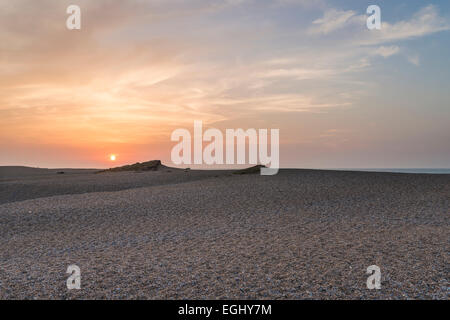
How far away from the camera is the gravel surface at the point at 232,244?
597 cm

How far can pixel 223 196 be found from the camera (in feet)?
53.7

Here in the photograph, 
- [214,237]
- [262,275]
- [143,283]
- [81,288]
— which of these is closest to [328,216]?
[214,237]

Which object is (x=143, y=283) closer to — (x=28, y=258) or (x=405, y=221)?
(x=28, y=258)

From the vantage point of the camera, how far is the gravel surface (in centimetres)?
597

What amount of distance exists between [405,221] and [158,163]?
27937mm

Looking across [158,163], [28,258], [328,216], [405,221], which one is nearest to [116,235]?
[28,258]

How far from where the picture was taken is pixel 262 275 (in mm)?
6391

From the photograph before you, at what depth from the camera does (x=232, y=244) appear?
855 cm

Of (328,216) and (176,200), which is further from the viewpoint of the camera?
(176,200)

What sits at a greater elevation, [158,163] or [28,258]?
[158,163]

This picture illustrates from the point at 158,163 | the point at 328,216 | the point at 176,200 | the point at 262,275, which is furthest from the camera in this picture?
the point at 158,163
